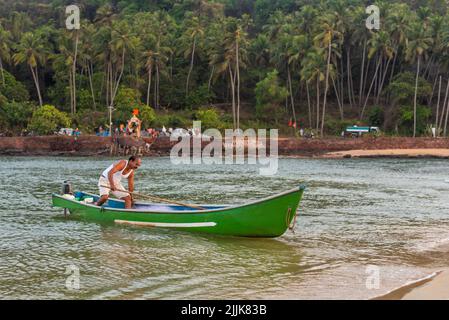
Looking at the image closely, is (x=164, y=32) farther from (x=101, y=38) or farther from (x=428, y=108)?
(x=428, y=108)

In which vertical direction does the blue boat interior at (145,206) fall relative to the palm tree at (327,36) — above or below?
below

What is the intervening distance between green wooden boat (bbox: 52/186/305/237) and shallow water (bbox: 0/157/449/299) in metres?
0.28

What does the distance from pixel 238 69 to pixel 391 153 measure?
2113cm

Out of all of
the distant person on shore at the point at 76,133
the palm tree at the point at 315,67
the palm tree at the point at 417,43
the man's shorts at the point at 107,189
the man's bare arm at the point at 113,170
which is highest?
the palm tree at the point at 417,43

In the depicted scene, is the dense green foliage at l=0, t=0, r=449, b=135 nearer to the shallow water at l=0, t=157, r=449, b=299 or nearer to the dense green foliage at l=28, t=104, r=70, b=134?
the dense green foliage at l=28, t=104, r=70, b=134

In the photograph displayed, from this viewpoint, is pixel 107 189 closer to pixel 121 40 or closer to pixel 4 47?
pixel 121 40

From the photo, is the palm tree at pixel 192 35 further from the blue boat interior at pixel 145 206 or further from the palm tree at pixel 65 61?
the blue boat interior at pixel 145 206

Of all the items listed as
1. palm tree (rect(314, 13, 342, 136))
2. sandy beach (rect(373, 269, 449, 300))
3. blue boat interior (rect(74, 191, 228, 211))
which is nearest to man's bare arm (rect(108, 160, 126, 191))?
blue boat interior (rect(74, 191, 228, 211))

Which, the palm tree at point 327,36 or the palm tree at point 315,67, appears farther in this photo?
the palm tree at point 315,67

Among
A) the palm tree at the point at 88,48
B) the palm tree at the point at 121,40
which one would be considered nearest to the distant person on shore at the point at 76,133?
the palm tree at the point at 121,40

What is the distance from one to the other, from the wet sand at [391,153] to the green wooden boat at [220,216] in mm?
45420

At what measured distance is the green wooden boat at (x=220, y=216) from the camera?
1558 cm

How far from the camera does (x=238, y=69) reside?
72688 mm
